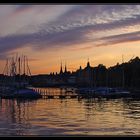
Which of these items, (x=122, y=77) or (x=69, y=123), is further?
(x=122, y=77)

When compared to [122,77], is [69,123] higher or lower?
lower

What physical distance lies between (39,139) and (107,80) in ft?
351

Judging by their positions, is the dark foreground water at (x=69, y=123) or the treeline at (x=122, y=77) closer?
the dark foreground water at (x=69, y=123)

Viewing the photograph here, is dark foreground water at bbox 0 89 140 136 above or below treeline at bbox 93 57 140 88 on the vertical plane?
below

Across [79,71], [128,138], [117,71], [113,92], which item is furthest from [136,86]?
[128,138]

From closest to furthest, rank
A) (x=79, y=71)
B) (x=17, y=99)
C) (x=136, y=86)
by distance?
(x=17, y=99)
(x=136, y=86)
(x=79, y=71)

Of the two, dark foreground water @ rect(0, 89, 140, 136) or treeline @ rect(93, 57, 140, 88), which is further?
treeline @ rect(93, 57, 140, 88)

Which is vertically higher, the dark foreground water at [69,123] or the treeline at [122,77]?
the treeline at [122,77]

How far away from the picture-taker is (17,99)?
196ft
